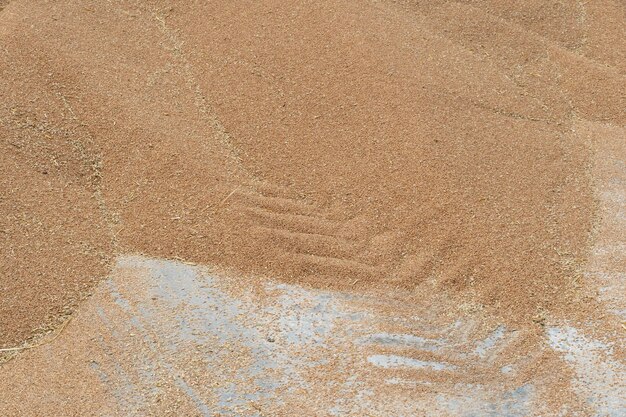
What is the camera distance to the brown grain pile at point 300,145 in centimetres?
358

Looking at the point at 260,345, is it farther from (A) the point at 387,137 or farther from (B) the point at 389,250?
(A) the point at 387,137

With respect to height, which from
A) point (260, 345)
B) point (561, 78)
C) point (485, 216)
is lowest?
point (260, 345)

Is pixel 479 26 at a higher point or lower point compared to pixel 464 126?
higher

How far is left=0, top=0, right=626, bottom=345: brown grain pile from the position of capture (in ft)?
11.8

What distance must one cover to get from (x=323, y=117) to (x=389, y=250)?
0.92 metres

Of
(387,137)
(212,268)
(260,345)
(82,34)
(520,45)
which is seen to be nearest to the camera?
(260,345)

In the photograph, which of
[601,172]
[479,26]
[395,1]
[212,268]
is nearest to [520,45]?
[479,26]

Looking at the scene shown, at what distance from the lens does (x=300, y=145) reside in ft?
13.4

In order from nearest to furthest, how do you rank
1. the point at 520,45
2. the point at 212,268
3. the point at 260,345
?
1. the point at 260,345
2. the point at 212,268
3. the point at 520,45

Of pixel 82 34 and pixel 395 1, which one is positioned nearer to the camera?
pixel 82 34

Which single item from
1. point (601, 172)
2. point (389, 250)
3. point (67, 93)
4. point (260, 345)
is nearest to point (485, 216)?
point (389, 250)

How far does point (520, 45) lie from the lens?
4938 millimetres

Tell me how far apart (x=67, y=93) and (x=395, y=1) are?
214 cm

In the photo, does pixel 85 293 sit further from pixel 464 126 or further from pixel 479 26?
pixel 479 26
